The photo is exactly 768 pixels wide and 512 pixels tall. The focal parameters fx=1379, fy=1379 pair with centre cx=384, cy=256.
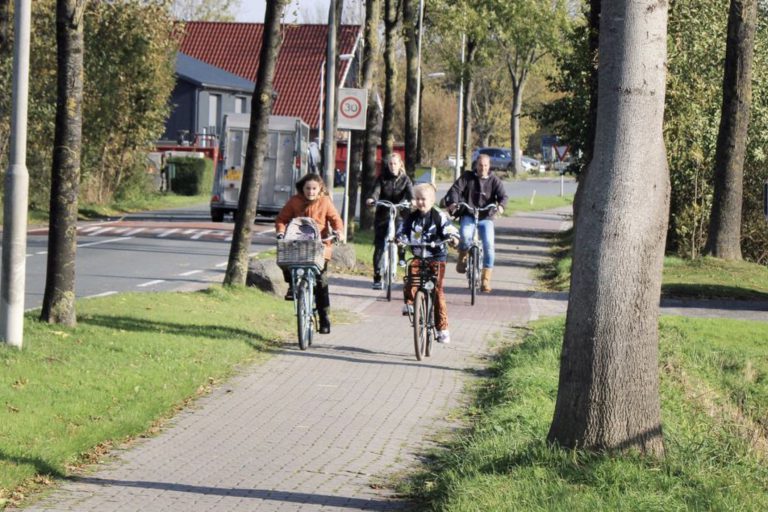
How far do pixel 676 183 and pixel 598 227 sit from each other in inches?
833

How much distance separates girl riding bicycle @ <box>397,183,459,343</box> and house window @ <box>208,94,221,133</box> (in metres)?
56.0

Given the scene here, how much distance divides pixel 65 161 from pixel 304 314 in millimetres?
2677

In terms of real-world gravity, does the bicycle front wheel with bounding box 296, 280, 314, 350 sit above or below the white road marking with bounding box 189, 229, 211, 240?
above

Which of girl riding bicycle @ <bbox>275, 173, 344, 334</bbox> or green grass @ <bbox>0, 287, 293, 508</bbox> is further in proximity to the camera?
girl riding bicycle @ <bbox>275, 173, 344, 334</bbox>

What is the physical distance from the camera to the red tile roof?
244ft

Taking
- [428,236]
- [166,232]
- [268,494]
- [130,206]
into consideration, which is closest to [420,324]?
[428,236]

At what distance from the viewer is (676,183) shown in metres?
27.8

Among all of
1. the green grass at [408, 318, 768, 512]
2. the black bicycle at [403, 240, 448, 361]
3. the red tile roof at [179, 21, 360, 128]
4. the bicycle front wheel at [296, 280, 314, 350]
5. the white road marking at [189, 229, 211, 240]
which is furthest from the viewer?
the red tile roof at [179, 21, 360, 128]

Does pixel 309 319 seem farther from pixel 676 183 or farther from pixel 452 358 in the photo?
pixel 676 183

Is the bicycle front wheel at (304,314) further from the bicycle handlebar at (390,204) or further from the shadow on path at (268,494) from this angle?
the shadow on path at (268,494)

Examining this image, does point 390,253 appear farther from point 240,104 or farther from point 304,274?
point 240,104

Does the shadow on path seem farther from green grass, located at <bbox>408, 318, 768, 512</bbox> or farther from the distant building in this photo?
the distant building

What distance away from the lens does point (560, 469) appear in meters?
7.04

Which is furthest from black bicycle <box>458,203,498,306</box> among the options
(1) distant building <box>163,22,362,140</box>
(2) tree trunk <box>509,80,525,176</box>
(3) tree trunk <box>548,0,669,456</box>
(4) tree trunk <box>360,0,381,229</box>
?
(2) tree trunk <box>509,80,525,176</box>
